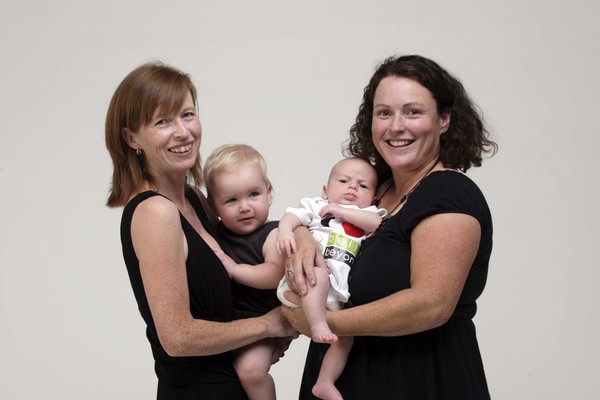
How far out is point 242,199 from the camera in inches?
133

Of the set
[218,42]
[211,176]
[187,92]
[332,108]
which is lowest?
[211,176]

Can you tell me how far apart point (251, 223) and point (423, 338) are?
0.76 metres

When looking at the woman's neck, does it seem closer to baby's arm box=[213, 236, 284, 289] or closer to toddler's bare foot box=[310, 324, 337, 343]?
baby's arm box=[213, 236, 284, 289]

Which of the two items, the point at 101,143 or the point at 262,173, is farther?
the point at 101,143

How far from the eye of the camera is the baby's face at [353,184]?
11.1ft

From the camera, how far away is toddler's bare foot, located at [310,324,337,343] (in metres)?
2.98

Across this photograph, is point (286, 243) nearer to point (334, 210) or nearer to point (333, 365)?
point (334, 210)

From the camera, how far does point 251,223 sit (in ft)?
11.2

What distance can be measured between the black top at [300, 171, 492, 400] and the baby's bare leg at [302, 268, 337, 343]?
11 centimetres

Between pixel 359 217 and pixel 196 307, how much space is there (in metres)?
0.65

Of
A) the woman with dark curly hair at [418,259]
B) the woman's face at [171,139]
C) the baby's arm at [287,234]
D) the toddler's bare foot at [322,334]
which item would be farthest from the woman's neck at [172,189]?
the toddler's bare foot at [322,334]

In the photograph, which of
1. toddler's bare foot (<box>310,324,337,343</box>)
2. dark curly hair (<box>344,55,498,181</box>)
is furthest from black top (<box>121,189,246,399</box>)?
dark curly hair (<box>344,55,498,181</box>)

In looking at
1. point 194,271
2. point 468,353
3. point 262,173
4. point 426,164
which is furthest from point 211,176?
point 468,353

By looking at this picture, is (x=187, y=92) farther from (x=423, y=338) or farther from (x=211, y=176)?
(x=423, y=338)
